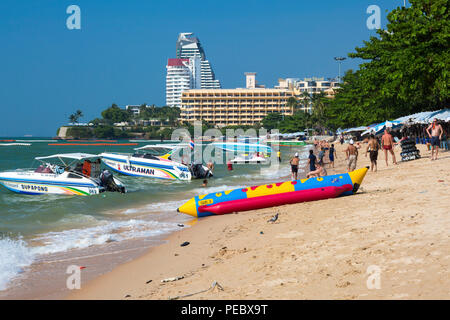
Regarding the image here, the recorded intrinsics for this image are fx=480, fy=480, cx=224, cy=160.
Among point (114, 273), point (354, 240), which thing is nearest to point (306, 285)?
point (354, 240)

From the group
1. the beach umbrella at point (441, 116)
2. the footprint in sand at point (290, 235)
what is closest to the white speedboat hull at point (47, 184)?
the footprint in sand at point (290, 235)

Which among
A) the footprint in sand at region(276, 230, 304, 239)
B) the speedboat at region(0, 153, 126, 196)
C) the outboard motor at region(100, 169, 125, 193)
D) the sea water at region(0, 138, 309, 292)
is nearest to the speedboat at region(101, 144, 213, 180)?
the sea water at region(0, 138, 309, 292)

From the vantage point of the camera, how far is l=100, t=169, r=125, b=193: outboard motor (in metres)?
22.9

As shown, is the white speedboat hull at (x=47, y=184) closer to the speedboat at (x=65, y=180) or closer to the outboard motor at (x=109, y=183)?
the speedboat at (x=65, y=180)

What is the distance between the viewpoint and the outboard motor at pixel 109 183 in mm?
22875

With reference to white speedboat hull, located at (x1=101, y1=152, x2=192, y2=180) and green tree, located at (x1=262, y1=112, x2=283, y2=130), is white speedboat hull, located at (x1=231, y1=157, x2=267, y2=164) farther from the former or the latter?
green tree, located at (x1=262, y1=112, x2=283, y2=130)

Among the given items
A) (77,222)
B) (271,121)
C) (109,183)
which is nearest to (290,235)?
(77,222)

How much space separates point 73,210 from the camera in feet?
61.6

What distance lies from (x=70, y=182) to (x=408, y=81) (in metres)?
19.7

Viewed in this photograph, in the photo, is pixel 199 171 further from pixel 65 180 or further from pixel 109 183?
pixel 65 180

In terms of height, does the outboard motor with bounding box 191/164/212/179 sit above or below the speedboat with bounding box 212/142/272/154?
below

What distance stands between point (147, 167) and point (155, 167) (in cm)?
60

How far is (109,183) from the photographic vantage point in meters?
23.0
